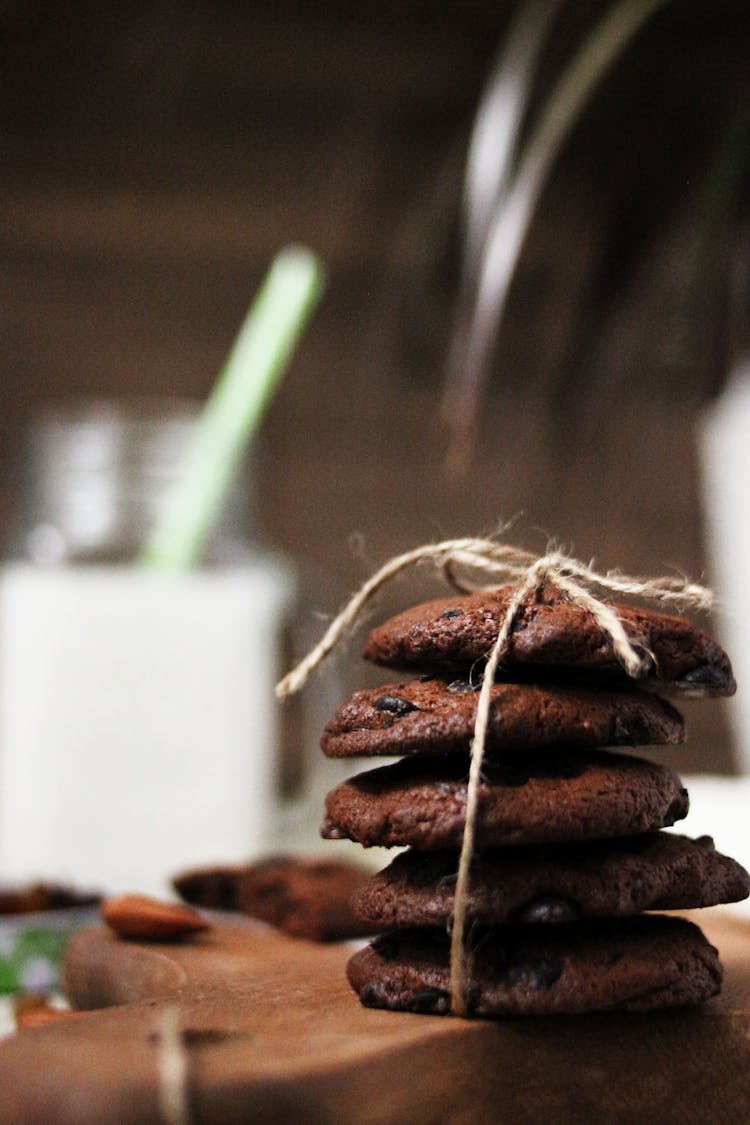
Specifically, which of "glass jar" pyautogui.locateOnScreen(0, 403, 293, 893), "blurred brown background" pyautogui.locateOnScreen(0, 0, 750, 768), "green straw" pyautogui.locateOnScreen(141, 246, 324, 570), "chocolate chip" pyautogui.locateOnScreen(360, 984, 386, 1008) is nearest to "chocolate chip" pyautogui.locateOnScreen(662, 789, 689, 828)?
"chocolate chip" pyautogui.locateOnScreen(360, 984, 386, 1008)

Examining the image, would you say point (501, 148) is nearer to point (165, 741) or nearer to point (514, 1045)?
point (165, 741)

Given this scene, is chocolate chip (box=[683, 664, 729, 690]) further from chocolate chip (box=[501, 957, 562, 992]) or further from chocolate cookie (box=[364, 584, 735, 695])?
chocolate chip (box=[501, 957, 562, 992])

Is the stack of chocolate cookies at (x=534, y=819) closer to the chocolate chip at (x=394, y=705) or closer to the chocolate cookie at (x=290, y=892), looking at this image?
the chocolate chip at (x=394, y=705)

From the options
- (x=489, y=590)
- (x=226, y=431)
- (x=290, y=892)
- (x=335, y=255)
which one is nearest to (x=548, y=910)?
(x=489, y=590)

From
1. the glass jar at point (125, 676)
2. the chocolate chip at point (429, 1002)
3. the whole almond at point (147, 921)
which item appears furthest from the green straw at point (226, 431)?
the chocolate chip at point (429, 1002)

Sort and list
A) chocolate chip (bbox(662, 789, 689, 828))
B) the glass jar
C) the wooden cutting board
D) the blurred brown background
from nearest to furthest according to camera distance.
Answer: the wooden cutting board
chocolate chip (bbox(662, 789, 689, 828))
the glass jar
the blurred brown background

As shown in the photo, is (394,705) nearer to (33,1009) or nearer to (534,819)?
(534,819)

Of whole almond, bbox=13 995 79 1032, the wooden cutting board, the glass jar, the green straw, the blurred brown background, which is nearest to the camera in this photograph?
the wooden cutting board
